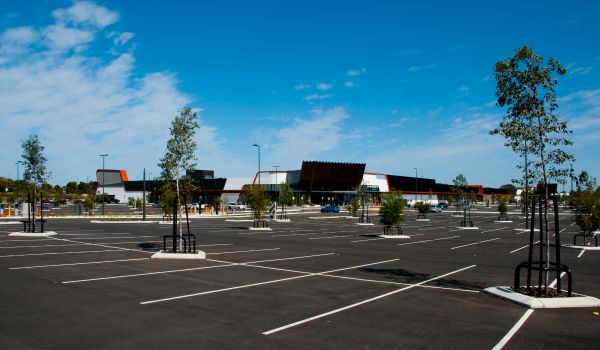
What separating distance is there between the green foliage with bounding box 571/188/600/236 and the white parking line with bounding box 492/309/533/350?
18.6m

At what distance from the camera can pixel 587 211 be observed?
24.9 m

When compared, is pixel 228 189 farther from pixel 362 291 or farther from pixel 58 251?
pixel 362 291

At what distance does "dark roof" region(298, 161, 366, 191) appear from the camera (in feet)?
318

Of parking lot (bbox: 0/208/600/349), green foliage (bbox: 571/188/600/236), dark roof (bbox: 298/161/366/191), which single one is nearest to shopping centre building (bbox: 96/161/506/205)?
dark roof (bbox: 298/161/366/191)

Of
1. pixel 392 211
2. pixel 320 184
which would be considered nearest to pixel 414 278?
pixel 392 211

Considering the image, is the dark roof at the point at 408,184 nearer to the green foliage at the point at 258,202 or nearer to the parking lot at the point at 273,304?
the green foliage at the point at 258,202

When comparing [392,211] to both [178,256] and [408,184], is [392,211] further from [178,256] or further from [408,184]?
[408,184]

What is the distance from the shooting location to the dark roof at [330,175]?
9688cm

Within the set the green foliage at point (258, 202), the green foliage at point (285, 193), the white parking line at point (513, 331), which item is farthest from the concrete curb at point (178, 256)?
the green foliage at point (285, 193)

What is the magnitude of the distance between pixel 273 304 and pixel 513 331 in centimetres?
467

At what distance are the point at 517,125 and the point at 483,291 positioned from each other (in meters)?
4.26

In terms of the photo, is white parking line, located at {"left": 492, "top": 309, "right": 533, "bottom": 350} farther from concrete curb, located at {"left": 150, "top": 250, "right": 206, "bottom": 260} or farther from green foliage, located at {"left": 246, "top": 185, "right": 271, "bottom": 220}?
green foliage, located at {"left": 246, "top": 185, "right": 271, "bottom": 220}

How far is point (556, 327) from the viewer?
8.17 metres

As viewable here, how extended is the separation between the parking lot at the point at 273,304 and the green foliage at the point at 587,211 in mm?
6921
